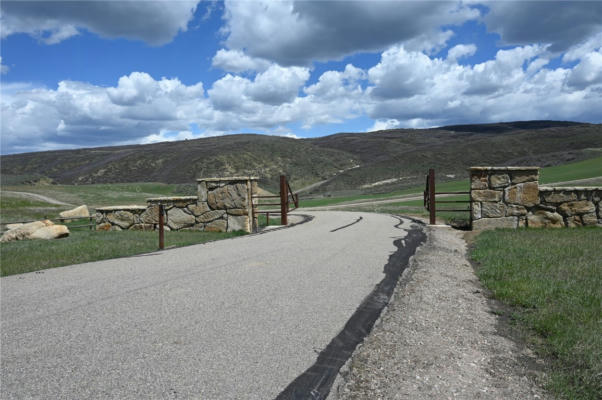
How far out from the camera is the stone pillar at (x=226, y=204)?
14.8 m

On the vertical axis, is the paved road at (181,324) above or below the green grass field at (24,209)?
above

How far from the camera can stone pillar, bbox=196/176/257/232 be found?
14.8 metres

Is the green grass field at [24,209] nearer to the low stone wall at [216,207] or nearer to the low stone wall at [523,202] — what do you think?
the low stone wall at [216,207]

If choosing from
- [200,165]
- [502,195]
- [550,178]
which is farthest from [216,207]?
[200,165]

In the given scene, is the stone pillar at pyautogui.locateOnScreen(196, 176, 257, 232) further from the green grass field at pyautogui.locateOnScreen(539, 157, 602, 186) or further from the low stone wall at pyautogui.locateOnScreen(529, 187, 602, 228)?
the green grass field at pyautogui.locateOnScreen(539, 157, 602, 186)

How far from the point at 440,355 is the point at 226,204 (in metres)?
11.7

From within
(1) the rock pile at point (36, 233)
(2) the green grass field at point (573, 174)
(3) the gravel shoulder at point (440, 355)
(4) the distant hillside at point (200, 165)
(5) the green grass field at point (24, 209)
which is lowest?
(5) the green grass field at point (24, 209)

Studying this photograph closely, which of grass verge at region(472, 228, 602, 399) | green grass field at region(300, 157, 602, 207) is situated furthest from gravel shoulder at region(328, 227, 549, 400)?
green grass field at region(300, 157, 602, 207)

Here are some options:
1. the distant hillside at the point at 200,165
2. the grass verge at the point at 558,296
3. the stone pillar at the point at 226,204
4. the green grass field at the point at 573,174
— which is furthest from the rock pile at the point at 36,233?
the distant hillside at the point at 200,165

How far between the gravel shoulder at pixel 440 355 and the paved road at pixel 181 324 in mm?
307

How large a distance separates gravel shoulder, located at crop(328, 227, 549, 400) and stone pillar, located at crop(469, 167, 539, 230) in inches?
333

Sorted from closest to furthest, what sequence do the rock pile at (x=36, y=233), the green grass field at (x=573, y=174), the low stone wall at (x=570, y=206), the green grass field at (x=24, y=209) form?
the low stone wall at (x=570, y=206), the rock pile at (x=36, y=233), the green grass field at (x=24, y=209), the green grass field at (x=573, y=174)

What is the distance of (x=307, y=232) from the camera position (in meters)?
13.6

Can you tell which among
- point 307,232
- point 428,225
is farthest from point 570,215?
point 307,232
